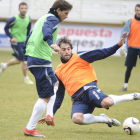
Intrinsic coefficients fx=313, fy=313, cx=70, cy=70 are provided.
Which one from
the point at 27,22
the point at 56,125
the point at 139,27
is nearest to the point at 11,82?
the point at 27,22

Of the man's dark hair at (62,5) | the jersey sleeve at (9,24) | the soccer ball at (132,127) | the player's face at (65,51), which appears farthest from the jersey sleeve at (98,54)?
the jersey sleeve at (9,24)

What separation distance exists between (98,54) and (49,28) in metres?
0.73

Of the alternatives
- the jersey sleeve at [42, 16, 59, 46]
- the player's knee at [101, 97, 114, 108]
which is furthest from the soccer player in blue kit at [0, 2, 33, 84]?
A: the player's knee at [101, 97, 114, 108]

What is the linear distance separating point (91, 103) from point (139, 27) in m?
4.40

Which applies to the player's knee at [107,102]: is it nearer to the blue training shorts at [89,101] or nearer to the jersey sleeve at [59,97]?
the blue training shorts at [89,101]

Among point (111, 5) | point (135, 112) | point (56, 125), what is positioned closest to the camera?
point (56, 125)

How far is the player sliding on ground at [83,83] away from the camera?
410cm

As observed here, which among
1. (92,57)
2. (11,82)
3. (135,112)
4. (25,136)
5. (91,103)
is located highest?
(92,57)

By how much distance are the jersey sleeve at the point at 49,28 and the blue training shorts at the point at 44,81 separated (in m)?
0.51

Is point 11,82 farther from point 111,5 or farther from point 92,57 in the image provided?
point 111,5

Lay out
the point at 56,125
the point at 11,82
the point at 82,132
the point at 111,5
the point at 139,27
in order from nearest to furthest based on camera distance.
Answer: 1. the point at 82,132
2. the point at 56,125
3. the point at 139,27
4. the point at 11,82
5. the point at 111,5

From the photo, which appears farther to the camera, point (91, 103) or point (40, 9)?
point (40, 9)

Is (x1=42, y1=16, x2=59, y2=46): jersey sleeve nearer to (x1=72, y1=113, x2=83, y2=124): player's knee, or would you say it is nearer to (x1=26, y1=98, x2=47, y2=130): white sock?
(x1=26, y1=98, x2=47, y2=130): white sock

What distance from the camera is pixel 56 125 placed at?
4.70 metres
